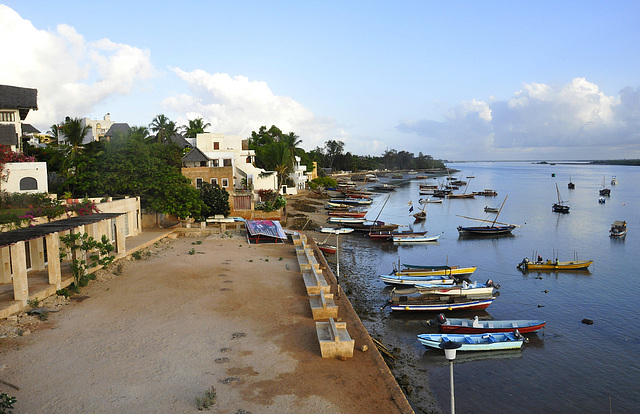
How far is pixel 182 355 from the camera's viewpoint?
12008 mm

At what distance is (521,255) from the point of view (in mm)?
37406

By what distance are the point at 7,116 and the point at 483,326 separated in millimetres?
33560

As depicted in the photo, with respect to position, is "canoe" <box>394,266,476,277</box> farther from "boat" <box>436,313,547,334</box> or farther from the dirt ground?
the dirt ground

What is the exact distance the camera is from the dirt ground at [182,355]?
9797 mm

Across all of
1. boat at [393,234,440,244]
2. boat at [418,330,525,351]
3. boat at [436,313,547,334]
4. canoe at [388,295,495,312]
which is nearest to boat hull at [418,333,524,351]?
boat at [418,330,525,351]

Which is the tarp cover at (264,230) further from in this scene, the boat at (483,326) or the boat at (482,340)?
the boat at (482,340)

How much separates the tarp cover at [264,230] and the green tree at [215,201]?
16.3 ft

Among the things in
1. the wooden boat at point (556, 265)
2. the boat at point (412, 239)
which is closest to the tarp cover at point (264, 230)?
the boat at point (412, 239)

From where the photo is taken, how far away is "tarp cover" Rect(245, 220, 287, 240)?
30500 mm

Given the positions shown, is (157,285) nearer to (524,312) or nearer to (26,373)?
(26,373)

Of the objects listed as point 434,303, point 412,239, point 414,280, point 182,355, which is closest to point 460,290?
point 434,303

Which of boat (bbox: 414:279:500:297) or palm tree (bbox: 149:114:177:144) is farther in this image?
palm tree (bbox: 149:114:177:144)

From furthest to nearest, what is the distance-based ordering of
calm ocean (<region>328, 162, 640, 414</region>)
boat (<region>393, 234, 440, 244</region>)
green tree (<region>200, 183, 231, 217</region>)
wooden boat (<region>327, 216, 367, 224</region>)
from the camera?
wooden boat (<region>327, 216, 367, 224</region>) < boat (<region>393, 234, 440, 244</region>) < green tree (<region>200, 183, 231, 217</region>) < calm ocean (<region>328, 162, 640, 414</region>)

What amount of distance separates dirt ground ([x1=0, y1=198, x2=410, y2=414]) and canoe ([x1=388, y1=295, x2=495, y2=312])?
5641mm
